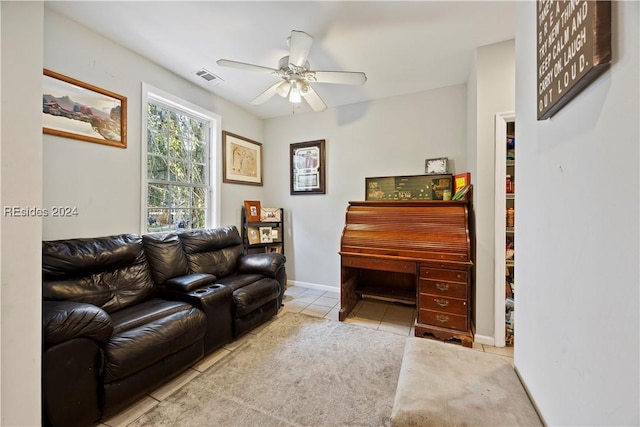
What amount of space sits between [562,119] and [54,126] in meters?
2.98

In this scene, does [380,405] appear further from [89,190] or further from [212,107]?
[212,107]

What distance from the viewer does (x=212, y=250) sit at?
9.52ft

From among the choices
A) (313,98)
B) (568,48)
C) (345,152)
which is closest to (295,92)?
(313,98)

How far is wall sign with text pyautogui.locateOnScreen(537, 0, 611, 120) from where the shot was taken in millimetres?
458

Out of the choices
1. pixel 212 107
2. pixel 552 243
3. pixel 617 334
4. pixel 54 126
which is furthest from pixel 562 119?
pixel 212 107

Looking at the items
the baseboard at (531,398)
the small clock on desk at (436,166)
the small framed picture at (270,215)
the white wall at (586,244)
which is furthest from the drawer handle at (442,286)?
the small framed picture at (270,215)

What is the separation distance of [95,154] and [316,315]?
2.68 meters

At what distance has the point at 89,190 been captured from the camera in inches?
84.7

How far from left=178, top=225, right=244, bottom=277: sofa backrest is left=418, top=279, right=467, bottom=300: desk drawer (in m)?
2.11

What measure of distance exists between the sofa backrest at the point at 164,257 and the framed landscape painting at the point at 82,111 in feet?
3.07

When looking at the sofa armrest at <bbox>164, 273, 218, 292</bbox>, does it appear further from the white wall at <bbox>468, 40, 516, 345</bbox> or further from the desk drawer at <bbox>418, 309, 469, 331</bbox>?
the white wall at <bbox>468, 40, 516, 345</bbox>

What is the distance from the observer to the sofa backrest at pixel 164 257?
2.31m

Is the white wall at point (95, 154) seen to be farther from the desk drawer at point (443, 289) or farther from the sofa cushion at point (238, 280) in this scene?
the desk drawer at point (443, 289)

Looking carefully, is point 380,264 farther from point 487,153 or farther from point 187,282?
point 187,282
